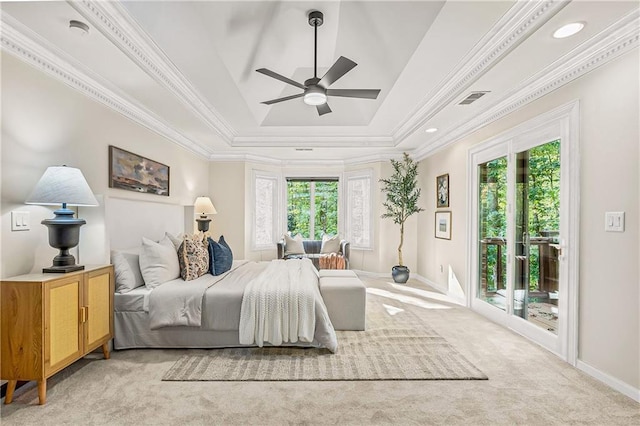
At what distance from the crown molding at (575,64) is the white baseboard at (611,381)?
2254 mm

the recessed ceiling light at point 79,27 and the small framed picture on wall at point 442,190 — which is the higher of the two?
the recessed ceiling light at point 79,27

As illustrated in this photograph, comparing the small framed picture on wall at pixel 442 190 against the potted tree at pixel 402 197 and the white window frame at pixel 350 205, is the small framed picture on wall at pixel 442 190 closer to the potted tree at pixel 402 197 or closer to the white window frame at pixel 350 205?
the potted tree at pixel 402 197

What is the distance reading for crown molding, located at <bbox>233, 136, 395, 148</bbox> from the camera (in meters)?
6.12

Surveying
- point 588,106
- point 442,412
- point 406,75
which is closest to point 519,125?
point 588,106

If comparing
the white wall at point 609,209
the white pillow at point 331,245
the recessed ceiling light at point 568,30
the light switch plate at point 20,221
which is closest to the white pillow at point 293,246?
the white pillow at point 331,245

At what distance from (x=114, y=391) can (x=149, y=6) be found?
8.75 ft

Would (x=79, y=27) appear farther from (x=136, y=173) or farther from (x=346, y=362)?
(x=346, y=362)

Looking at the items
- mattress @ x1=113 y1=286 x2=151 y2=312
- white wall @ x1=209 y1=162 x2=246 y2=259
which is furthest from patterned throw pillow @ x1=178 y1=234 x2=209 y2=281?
white wall @ x1=209 y1=162 x2=246 y2=259

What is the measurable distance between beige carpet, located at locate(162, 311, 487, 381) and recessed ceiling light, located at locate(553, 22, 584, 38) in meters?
2.51

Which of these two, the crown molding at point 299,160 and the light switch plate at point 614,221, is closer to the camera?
the light switch plate at point 614,221

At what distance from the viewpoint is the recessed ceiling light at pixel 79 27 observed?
91.0 inches

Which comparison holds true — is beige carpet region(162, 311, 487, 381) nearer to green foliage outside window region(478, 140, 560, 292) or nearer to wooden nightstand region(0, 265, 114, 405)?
wooden nightstand region(0, 265, 114, 405)

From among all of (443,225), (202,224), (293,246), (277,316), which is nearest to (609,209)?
Result: (277,316)

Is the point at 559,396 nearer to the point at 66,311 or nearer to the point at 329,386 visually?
the point at 329,386
